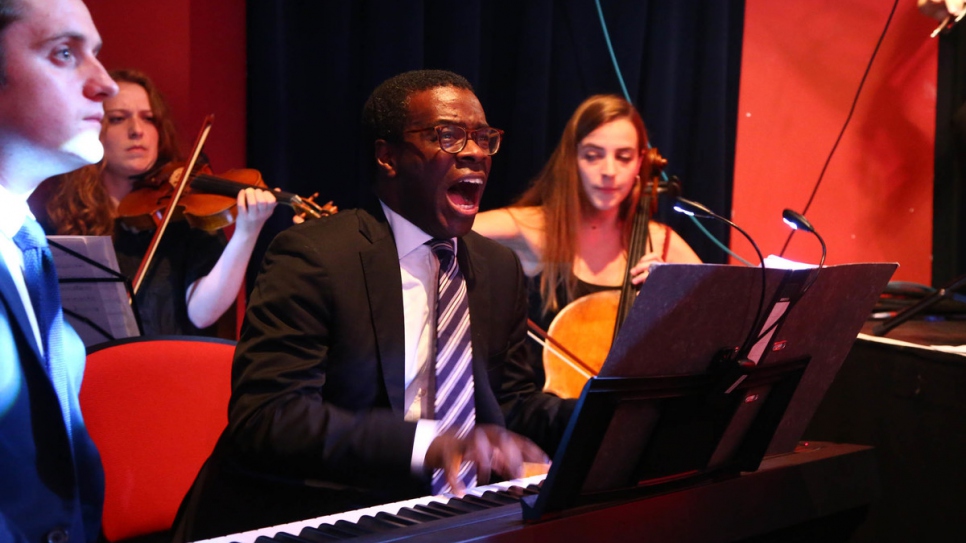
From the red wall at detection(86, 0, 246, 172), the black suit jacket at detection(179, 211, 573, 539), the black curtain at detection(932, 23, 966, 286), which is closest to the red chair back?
the black suit jacket at detection(179, 211, 573, 539)

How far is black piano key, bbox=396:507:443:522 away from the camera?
3.74 ft

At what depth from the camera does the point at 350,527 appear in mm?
1103

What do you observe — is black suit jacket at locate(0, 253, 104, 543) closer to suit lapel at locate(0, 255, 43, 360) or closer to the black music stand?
suit lapel at locate(0, 255, 43, 360)

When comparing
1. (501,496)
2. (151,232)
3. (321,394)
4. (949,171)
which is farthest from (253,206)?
(949,171)

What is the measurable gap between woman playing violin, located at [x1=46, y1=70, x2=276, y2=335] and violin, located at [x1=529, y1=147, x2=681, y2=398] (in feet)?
3.07

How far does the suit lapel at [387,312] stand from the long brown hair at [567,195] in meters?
1.38

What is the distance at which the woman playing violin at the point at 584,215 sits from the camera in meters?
2.82

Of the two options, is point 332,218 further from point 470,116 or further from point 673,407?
point 673,407

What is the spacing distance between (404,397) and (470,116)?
1.64 ft

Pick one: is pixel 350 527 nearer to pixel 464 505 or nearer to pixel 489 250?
pixel 464 505

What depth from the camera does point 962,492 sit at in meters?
1.86

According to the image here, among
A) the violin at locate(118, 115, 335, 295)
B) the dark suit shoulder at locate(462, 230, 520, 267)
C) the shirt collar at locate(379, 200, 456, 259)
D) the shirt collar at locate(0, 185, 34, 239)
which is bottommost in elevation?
the violin at locate(118, 115, 335, 295)

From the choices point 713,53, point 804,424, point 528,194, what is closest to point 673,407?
point 804,424

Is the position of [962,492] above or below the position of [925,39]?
below
